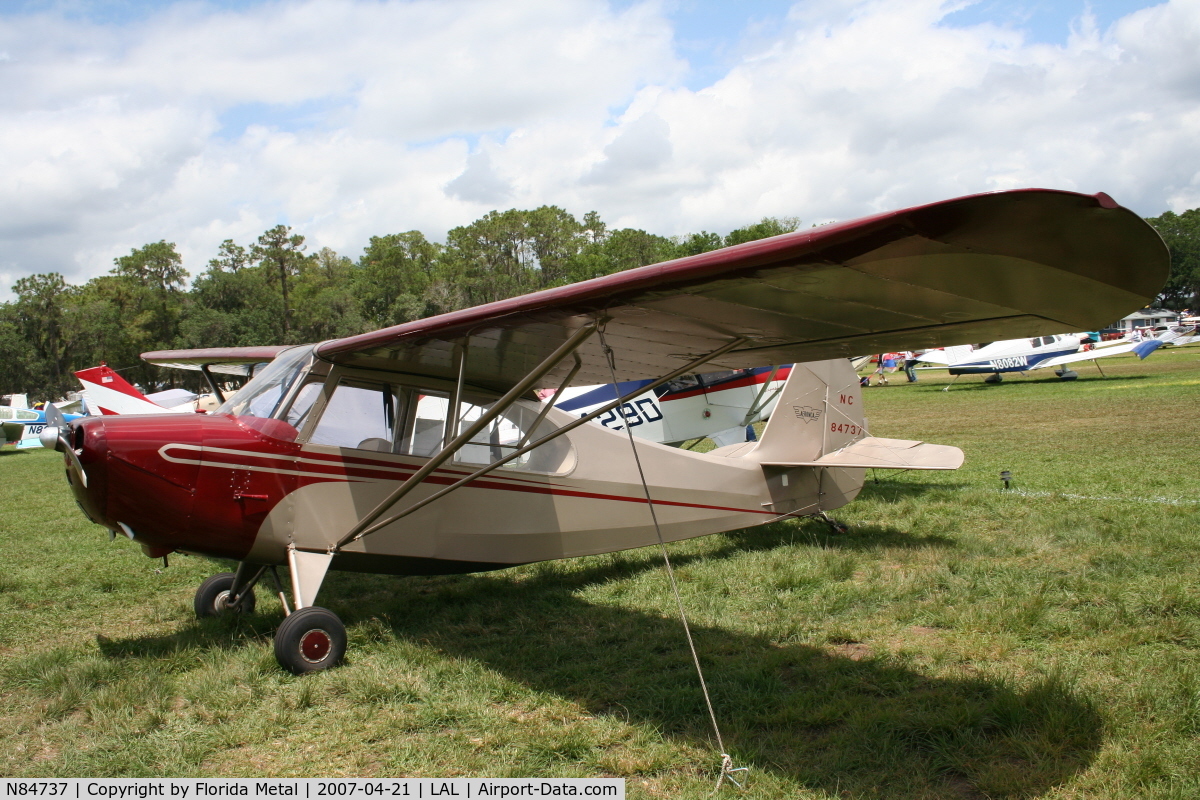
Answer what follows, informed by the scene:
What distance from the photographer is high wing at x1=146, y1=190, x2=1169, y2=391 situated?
2.08 m

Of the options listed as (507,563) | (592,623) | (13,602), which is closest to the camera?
(592,623)

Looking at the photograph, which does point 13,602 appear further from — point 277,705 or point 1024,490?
point 1024,490

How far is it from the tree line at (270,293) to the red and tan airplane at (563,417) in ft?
122

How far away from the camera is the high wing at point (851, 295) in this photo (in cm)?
208

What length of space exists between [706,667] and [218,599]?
3570 mm

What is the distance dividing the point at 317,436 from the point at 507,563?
1.62 meters

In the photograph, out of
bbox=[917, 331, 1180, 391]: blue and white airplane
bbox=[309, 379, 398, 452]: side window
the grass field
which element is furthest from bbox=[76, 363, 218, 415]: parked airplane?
bbox=[917, 331, 1180, 391]: blue and white airplane

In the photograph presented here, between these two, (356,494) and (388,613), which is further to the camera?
(388,613)

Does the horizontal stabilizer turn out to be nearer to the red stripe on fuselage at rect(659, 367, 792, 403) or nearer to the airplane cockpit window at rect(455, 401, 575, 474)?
the airplane cockpit window at rect(455, 401, 575, 474)

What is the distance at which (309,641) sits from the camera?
4.25 m

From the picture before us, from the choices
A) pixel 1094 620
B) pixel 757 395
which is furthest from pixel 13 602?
pixel 757 395

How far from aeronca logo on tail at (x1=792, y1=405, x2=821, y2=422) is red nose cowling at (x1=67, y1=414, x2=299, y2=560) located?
4.34 metres

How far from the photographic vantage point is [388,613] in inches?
215

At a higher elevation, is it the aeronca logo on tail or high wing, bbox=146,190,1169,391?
high wing, bbox=146,190,1169,391
